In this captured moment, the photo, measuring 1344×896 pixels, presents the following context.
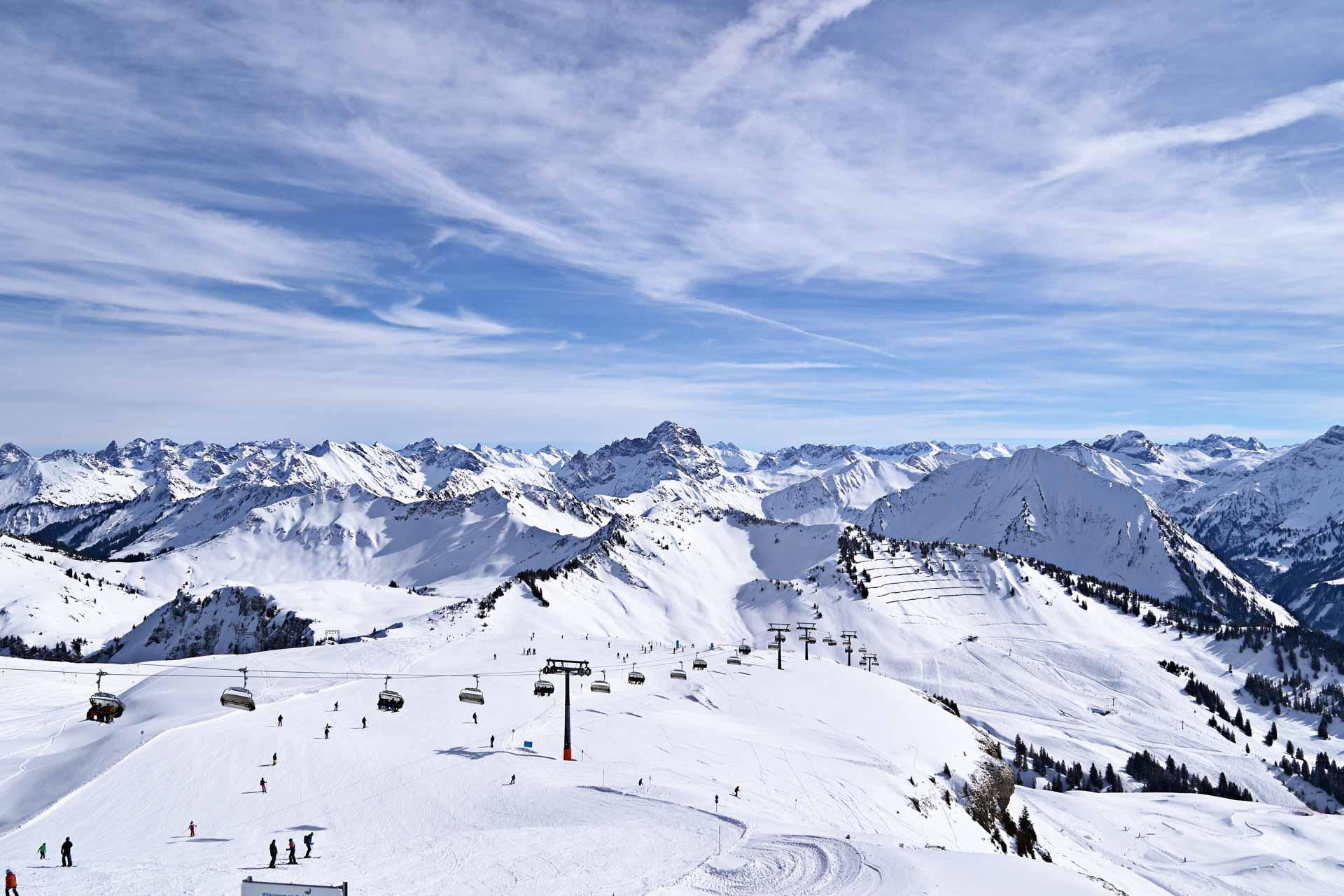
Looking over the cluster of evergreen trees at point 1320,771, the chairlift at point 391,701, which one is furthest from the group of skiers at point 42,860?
the cluster of evergreen trees at point 1320,771

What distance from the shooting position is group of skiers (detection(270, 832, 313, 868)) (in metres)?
41.3

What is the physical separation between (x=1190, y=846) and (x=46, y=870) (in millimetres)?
127158

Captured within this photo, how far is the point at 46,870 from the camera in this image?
139 ft

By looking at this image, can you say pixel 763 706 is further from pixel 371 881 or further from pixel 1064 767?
pixel 1064 767

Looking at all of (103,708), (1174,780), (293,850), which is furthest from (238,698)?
(1174,780)

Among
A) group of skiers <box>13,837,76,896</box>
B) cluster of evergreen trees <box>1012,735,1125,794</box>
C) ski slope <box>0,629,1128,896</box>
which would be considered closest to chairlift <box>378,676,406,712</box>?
ski slope <box>0,629,1128,896</box>

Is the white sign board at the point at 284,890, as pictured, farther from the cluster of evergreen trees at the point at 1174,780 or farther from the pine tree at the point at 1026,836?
the cluster of evergreen trees at the point at 1174,780

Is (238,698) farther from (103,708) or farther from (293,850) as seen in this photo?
(293,850)

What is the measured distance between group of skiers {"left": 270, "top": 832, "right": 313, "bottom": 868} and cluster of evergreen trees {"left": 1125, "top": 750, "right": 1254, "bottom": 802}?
16018 centimetres

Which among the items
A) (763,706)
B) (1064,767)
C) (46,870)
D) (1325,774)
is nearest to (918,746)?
(763,706)

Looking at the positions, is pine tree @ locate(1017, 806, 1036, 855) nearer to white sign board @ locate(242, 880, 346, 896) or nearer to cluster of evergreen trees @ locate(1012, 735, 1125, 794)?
white sign board @ locate(242, 880, 346, 896)

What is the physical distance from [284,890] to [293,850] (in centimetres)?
1920

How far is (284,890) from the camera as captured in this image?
2512cm

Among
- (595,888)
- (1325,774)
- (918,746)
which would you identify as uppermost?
(595,888)
